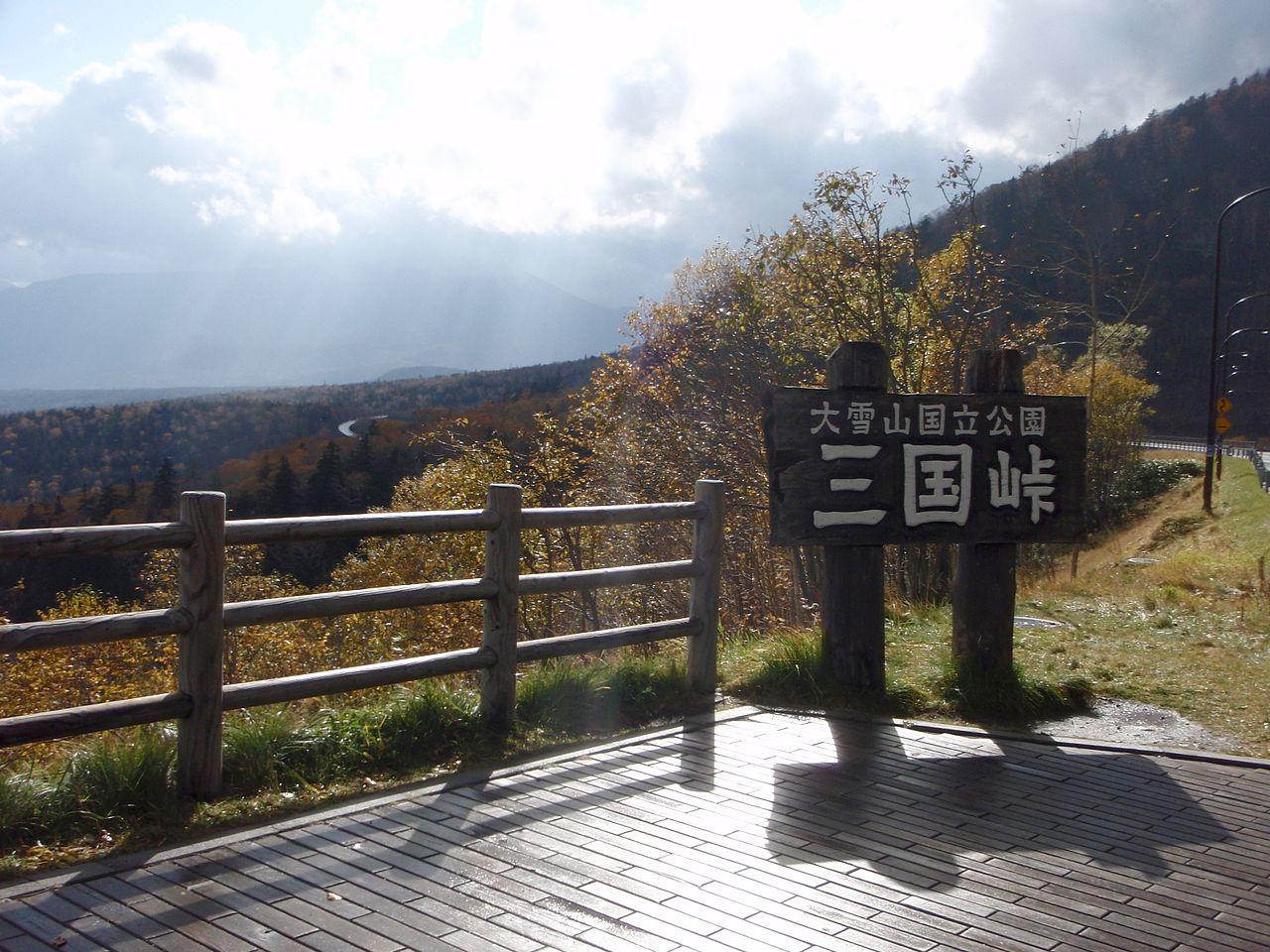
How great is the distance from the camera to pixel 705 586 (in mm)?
6852

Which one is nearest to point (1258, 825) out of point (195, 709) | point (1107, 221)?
point (195, 709)

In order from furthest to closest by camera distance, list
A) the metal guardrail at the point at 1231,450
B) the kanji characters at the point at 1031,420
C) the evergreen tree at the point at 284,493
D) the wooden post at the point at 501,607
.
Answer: the evergreen tree at the point at 284,493, the metal guardrail at the point at 1231,450, the kanji characters at the point at 1031,420, the wooden post at the point at 501,607

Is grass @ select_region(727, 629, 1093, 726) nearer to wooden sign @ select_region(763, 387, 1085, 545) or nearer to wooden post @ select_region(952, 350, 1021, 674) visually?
wooden post @ select_region(952, 350, 1021, 674)

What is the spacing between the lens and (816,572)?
2100 cm

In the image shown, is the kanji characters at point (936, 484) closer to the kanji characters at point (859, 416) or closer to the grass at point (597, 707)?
the kanji characters at point (859, 416)

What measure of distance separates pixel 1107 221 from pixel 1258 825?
110419 millimetres

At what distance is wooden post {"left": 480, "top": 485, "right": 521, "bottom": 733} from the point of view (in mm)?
5762

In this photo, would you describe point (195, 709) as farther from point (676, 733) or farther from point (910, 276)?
point (910, 276)

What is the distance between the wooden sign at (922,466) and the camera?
6734 mm

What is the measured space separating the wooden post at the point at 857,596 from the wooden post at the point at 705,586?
737 millimetres

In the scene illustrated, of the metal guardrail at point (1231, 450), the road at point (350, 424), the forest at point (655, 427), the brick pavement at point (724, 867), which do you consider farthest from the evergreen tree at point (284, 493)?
the brick pavement at point (724, 867)

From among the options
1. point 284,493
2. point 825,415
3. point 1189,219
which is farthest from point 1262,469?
point 1189,219

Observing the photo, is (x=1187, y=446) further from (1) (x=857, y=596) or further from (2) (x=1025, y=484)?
(1) (x=857, y=596)

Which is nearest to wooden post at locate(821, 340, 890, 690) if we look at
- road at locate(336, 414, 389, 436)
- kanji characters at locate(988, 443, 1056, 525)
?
kanji characters at locate(988, 443, 1056, 525)
